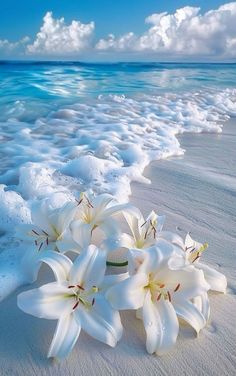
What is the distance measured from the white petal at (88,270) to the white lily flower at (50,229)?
208 mm

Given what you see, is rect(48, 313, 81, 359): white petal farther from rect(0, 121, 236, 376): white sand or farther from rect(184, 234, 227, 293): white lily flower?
rect(184, 234, 227, 293): white lily flower

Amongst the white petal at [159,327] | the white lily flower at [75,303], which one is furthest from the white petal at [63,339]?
the white petal at [159,327]

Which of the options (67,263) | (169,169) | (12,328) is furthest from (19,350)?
(169,169)

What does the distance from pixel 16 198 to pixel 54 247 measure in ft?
3.56

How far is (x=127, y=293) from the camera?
47.9 inches

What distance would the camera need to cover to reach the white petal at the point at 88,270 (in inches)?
50.9

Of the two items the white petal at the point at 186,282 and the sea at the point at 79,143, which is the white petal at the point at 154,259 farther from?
the sea at the point at 79,143

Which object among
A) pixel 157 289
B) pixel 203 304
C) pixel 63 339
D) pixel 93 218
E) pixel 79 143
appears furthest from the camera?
pixel 79 143

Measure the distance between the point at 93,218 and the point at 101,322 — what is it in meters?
0.51

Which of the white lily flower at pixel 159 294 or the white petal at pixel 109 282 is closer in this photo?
the white lily flower at pixel 159 294

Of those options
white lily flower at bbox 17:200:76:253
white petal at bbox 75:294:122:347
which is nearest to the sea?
white lily flower at bbox 17:200:76:253

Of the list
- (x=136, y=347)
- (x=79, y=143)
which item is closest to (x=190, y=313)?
(x=136, y=347)

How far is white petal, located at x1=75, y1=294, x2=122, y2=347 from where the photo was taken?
124cm

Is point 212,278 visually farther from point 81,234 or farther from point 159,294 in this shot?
point 81,234
